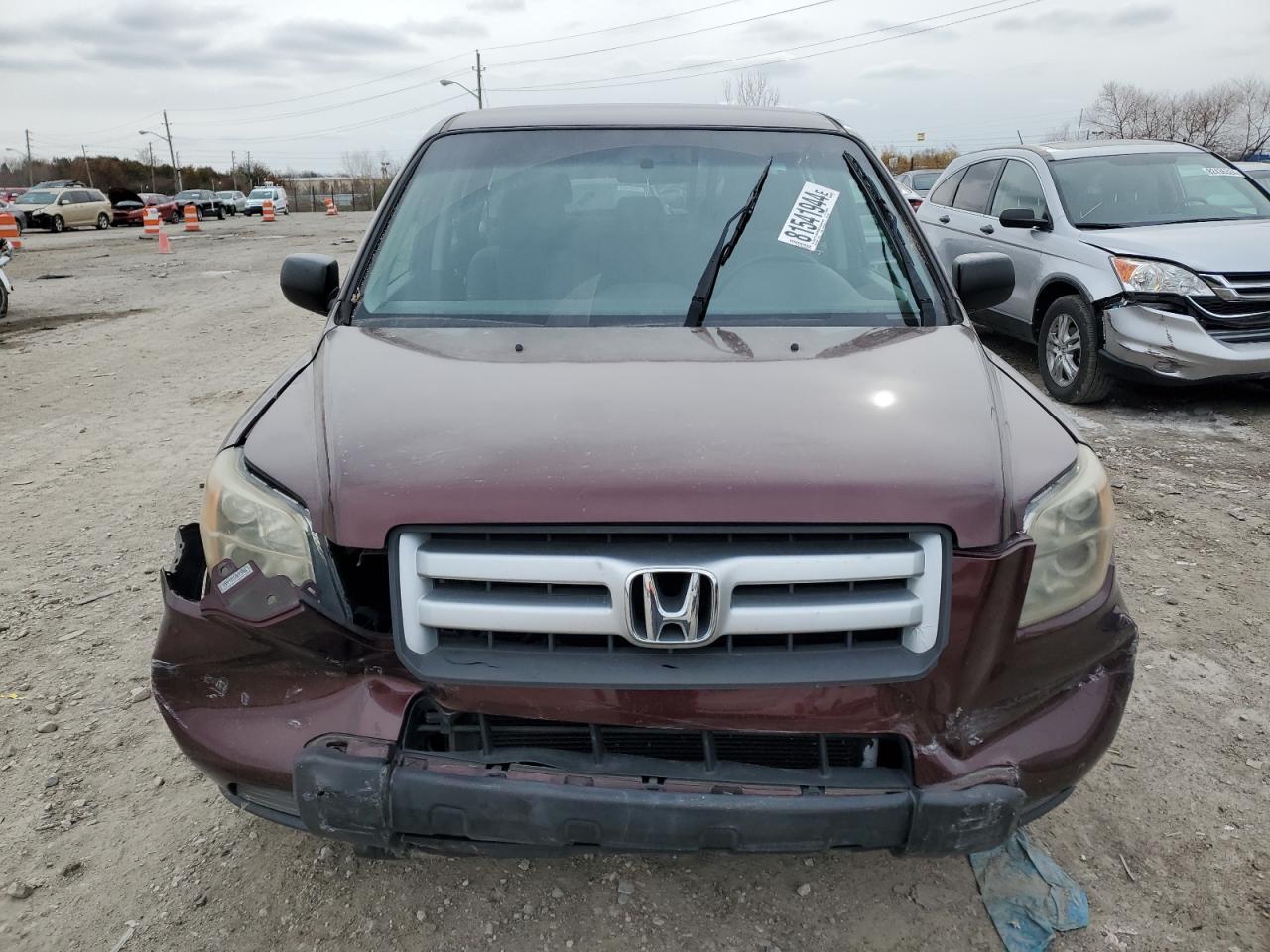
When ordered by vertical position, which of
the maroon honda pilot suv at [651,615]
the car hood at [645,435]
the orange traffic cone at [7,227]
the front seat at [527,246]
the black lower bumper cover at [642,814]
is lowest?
the orange traffic cone at [7,227]

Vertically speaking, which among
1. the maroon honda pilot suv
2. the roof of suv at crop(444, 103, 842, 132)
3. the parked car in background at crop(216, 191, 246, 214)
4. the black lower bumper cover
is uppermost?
the roof of suv at crop(444, 103, 842, 132)

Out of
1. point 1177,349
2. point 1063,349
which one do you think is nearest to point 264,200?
point 1063,349

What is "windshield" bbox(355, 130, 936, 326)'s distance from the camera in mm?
2697

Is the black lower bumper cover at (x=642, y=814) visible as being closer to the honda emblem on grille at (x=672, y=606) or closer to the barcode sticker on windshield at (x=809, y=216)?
the honda emblem on grille at (x=672, y=606)

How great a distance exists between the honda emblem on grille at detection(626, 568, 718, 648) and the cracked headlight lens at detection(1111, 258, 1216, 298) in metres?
5.64

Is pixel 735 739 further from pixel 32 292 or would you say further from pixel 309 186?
pixel 309 186

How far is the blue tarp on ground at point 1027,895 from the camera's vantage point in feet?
7.12

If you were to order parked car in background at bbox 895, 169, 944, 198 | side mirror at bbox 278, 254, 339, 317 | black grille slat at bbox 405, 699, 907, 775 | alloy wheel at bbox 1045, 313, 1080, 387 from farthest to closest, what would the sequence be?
1. parked car in background at bbox 895, 169, 944, 198
2. alloy wheel at bbox 1045, 313, 1080, 387
3. side mirror at bbox 278, 254, 339, 317
4. black grille slat at bbox 405, 699, 907, 775

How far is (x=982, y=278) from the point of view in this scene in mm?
3174

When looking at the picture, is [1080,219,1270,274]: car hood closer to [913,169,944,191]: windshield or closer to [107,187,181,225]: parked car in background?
[913,169,944,191]: windshield

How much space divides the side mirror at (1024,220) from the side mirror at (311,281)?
5607mm

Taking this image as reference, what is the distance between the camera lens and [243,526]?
6.29ft

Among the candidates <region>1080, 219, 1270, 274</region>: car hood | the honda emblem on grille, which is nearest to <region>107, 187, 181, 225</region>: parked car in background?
<region>1080, 219, 1270, 274</region>: car hood

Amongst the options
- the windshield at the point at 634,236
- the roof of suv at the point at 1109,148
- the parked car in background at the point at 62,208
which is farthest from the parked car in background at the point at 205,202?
the windshield at the point at 634,236
